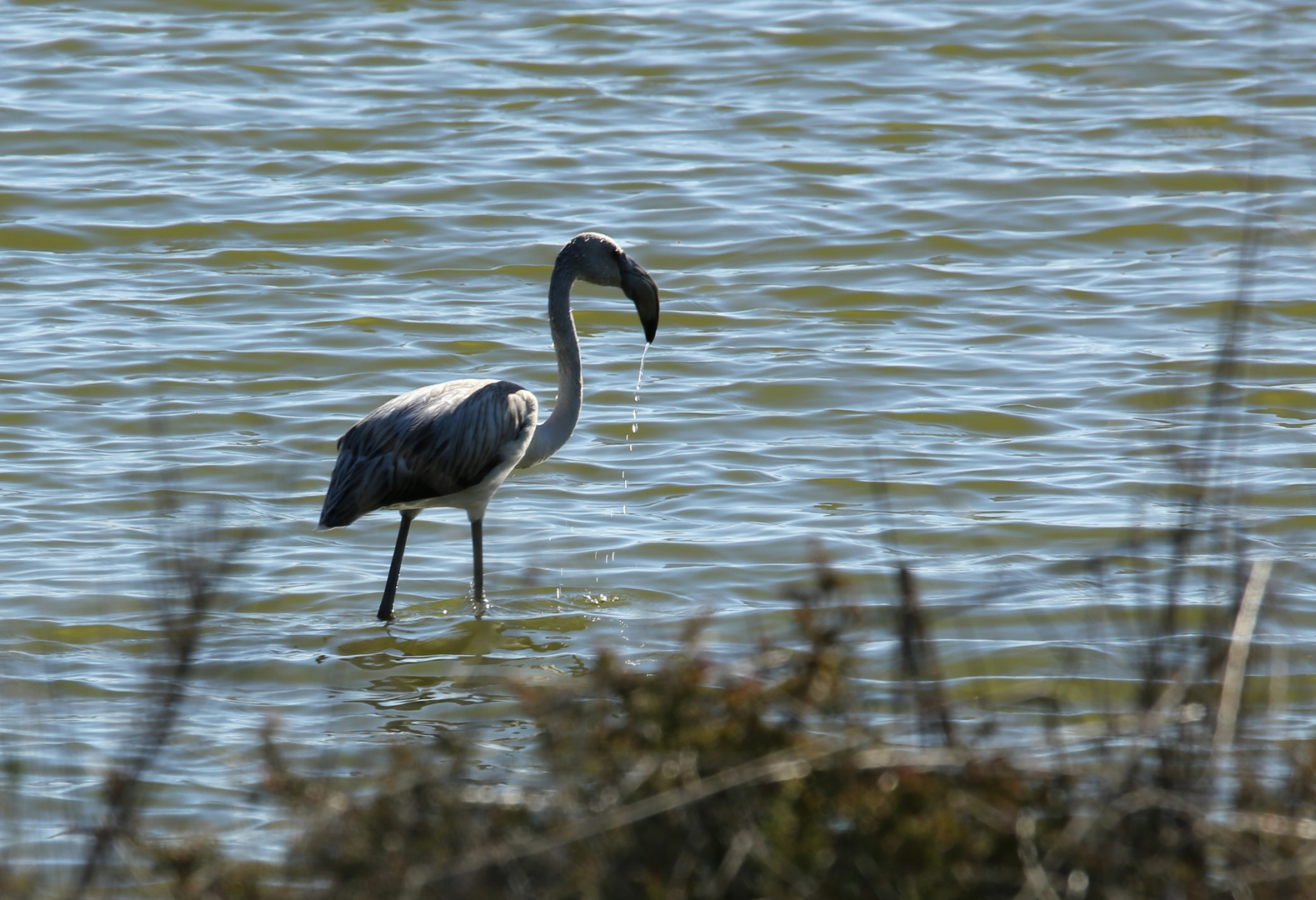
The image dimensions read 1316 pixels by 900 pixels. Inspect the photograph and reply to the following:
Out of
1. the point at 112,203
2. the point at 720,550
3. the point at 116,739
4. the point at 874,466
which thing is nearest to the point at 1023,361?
the point at 874,466

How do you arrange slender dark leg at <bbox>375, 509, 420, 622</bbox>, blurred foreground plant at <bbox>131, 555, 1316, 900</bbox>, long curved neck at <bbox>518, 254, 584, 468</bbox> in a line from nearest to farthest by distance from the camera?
blurred foreground plant at <bbox>131, 555, 1316, 900</bbox>
slender dark leg at <bbox>375, 509, 420, 622</bbox>
long curved neck at <bbox>518, 254, 584, 468</bbox>

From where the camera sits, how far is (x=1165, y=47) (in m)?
17.0

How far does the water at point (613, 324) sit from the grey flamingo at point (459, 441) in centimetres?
50

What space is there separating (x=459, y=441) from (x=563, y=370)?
107 centimetres

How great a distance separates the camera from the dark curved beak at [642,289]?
28.5ft

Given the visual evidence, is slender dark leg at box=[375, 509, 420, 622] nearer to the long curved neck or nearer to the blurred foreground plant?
the long curved neck

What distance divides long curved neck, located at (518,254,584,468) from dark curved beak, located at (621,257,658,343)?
10.4 inches

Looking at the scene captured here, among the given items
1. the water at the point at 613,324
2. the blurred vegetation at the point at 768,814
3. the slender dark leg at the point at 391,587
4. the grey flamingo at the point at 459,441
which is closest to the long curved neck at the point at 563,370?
the grey flamingo at the point at 459,441

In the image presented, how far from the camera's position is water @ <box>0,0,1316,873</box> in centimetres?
723

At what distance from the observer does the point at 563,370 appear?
866 cm

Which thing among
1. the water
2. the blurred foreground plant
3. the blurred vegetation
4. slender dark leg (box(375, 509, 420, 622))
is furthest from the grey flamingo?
the blurred foreground plant

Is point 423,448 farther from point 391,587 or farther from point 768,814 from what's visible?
point 768,814

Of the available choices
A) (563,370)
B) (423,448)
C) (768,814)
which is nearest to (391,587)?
(423,448)

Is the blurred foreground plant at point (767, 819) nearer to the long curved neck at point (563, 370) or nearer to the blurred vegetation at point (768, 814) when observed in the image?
the blurred vegetation at point (768, 814)
